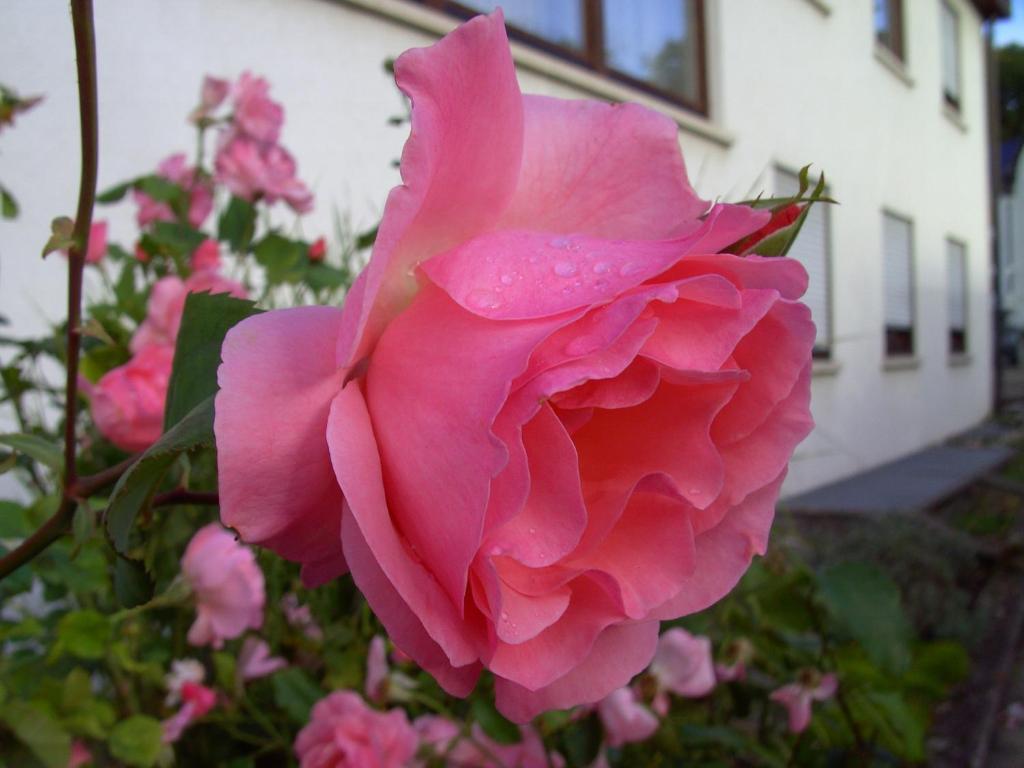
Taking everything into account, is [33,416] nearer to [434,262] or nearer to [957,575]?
[434,262]

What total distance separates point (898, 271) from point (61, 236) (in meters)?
8.33

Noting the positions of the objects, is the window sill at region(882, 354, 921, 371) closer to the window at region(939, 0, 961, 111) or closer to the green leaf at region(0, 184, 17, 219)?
the window at region(939, 0, 961, 111)

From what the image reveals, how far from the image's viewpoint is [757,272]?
0.86 feet

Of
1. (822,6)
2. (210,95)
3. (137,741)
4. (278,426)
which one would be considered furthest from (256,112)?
(822,6)

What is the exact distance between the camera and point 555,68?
3389mm

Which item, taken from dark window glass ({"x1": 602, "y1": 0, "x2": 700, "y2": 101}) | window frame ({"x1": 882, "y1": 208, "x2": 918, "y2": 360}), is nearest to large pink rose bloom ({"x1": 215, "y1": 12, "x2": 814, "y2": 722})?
dark window glass ({"x1": 602, "y1": 0, "x2": 700, "y2": 101})

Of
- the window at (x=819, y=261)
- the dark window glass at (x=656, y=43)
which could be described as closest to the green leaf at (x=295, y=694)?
the dark window glass at (x=656, y=43)

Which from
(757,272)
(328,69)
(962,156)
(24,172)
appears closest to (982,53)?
(962,156)

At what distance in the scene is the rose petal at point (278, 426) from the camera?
22 cm

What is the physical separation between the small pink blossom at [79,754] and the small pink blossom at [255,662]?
171 mm

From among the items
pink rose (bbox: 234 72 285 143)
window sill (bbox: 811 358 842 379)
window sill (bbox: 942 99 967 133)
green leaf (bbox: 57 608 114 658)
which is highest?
window sill (bbox: 942 99 967 133)

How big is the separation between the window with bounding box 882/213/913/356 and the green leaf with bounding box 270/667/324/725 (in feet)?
24.1

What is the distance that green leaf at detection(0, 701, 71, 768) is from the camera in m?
0.52

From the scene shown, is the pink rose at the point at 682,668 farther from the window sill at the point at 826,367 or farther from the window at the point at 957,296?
the window at the point at 957,296
